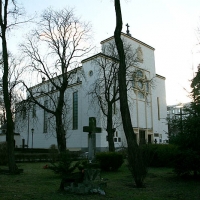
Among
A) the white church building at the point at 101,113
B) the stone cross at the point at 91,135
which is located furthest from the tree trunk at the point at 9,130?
the white church building at the point at 101,113

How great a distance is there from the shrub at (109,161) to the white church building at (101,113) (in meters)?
19.7

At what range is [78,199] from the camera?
7.68 metres

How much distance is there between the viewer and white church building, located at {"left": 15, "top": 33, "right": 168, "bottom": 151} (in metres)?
39.5

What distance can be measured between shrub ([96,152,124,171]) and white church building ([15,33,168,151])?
19745 millimetres

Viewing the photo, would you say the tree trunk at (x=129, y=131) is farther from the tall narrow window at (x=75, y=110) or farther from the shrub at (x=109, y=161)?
the tall narrow window at (x=75, y=110)

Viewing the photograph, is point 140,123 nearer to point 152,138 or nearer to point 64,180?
point 152,138

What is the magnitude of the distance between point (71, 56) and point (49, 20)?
144 inches

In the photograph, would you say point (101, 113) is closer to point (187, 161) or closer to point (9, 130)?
point (9, 130)

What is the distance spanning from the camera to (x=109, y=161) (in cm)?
1652

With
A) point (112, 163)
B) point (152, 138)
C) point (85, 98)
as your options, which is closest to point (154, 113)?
point (152, 138)

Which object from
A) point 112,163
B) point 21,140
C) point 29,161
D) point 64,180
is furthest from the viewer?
point 21,140

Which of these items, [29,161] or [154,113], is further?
[154,113]

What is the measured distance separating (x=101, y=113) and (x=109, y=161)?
69.8ft

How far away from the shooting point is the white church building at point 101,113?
39.5m
